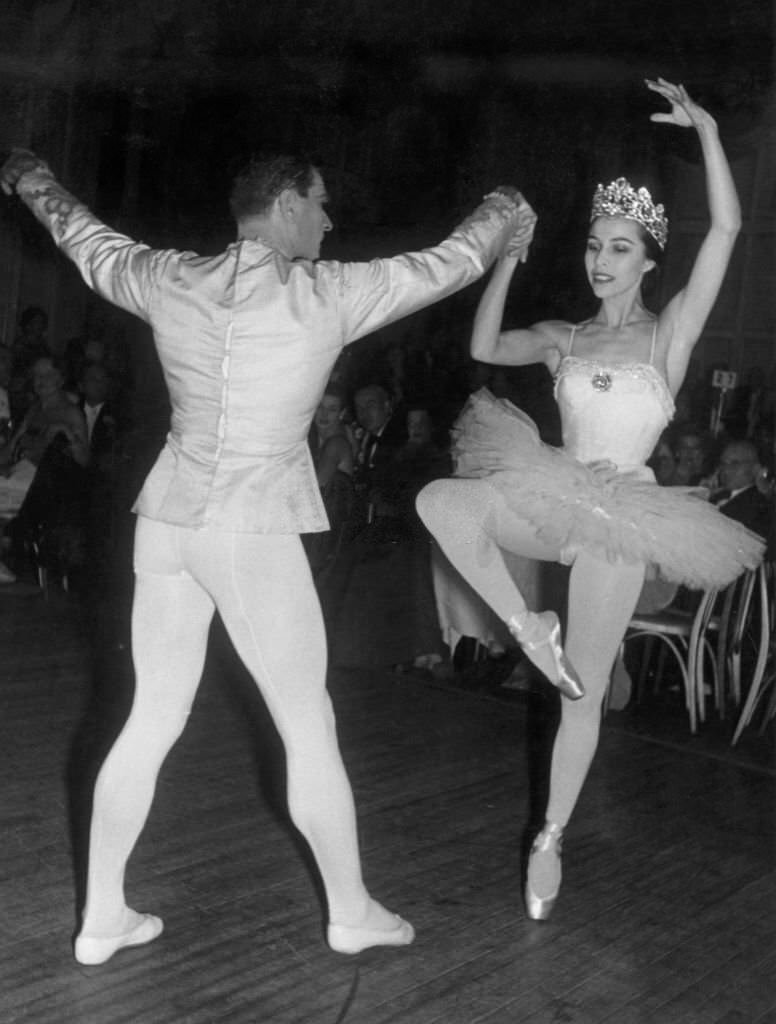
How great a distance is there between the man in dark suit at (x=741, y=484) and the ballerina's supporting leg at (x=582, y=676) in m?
2.65

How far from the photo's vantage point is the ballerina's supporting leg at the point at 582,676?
281 centimetres

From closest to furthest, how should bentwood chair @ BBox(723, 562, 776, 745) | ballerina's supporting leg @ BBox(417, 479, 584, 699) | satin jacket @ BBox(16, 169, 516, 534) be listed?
satin jacket @ BBox(16, 169, 516, 534) < ballerina's supporting leg @ BBox(417, 479, 584, 699) < bentwood chair @ BBox(723, 562, 776, 745)

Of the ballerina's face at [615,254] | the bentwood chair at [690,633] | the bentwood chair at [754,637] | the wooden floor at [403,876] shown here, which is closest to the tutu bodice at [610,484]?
the ballerina's face at [615,254]

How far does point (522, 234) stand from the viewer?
9.05 ft

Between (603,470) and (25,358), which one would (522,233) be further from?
(25,358)

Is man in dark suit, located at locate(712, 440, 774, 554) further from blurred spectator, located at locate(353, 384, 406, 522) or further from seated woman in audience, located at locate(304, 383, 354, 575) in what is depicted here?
blurred spectator, located at locate(353, 384, 406, 522)

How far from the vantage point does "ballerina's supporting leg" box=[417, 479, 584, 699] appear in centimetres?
279

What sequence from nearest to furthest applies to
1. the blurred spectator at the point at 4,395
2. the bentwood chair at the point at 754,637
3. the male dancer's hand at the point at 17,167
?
the male dancer's hand at the point at 17,167
the bentwood chair at the point at 754,637
the blurred spectator at the point at 4,395

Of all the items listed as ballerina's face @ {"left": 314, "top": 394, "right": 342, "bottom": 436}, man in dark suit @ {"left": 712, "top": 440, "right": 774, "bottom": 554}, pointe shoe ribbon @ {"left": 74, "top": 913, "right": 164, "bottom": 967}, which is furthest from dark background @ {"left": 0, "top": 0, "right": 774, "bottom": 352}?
pointe shoe ribbon @ {"left": 74, "top": 913, "right": 164, "bottom": 967}

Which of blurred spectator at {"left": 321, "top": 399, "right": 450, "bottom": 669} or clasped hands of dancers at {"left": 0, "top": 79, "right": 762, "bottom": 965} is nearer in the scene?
clasped hands of dancers at {"left": 0, "top": 79, "right": 762, "bottom": 965}

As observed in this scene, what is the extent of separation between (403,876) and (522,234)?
5.34ft

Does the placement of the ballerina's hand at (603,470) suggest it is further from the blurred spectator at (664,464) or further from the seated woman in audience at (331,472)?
the blurred spectator at (664,464)

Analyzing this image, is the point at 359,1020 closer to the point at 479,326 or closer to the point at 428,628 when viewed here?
the point at 479,326

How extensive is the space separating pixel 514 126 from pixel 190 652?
8868 millimetres
